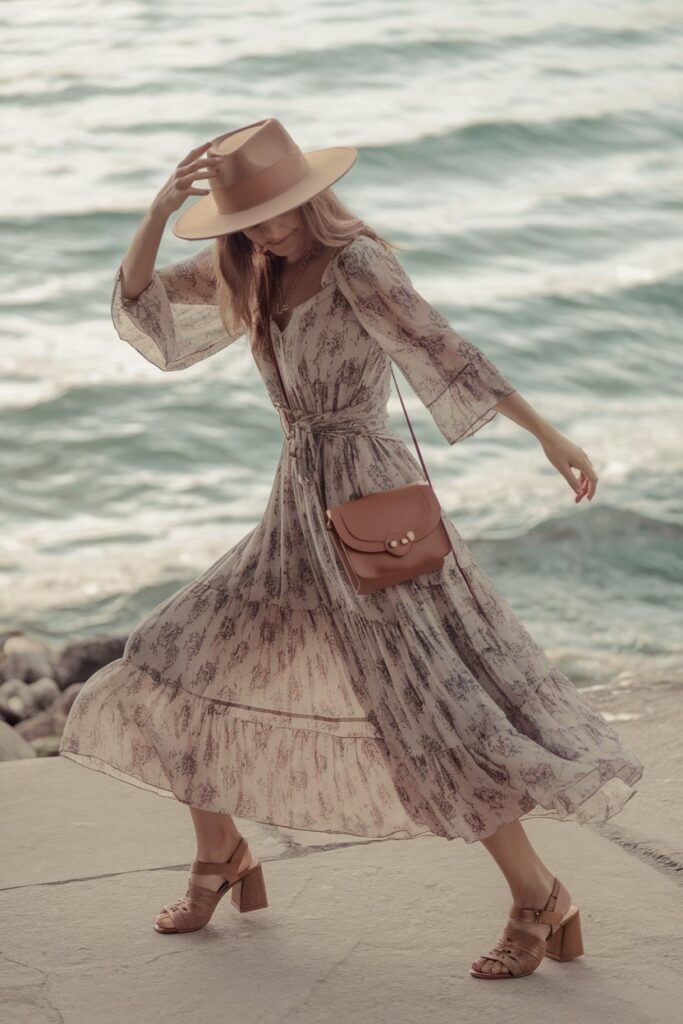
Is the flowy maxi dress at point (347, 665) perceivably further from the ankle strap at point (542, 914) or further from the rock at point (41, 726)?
the rock at point (41, 726)

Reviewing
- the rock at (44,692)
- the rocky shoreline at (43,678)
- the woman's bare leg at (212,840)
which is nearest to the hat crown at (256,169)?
the woman's bare leg at (212,840)

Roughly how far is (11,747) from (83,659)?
1.62m

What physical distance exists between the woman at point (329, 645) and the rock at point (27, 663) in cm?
311

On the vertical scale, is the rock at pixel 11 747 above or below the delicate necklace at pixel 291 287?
below

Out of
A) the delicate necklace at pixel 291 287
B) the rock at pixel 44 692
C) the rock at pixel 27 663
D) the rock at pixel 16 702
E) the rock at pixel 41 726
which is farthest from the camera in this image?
the rock at pixel 27 663

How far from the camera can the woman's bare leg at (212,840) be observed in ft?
11.1

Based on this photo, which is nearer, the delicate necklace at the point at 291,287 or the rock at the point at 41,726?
the delicate necklace at the point at 291,287

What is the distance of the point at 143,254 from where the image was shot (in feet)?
10.6

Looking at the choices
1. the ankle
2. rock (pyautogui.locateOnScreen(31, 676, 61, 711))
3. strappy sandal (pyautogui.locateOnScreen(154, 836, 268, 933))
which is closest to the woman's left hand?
the ankle

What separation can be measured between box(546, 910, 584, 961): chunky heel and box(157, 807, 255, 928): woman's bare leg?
69 centimetres

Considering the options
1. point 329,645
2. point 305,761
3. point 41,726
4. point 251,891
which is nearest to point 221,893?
point 251,891

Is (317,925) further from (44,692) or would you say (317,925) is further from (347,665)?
(44,692)

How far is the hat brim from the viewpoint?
310 cm

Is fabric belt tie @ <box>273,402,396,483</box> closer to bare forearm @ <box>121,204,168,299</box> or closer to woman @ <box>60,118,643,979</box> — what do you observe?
woman @ <box>60,118,643,979</box>
